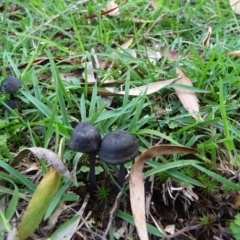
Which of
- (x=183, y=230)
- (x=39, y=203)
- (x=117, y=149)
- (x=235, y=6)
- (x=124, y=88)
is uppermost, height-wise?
(x=117, y=149)

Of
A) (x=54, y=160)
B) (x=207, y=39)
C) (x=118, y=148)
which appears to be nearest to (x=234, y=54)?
(x=207, y=39)

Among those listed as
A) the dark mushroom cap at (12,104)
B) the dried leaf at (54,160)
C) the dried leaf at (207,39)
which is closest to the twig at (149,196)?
the dried leaf at (54,160)

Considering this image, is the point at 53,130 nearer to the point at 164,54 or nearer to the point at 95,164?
the point at 95,164

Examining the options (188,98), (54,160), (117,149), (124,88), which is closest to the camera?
(117,149)

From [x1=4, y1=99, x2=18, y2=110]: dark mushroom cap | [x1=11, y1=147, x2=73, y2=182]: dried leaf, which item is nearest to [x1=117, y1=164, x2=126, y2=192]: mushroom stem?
[x1=11, y1=147, x2=73, y2=182]: dried leaf

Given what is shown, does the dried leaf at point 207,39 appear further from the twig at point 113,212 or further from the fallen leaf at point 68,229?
the fallen leaf at point 68,229

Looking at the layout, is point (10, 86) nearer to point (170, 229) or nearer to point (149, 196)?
point (149, 196)
